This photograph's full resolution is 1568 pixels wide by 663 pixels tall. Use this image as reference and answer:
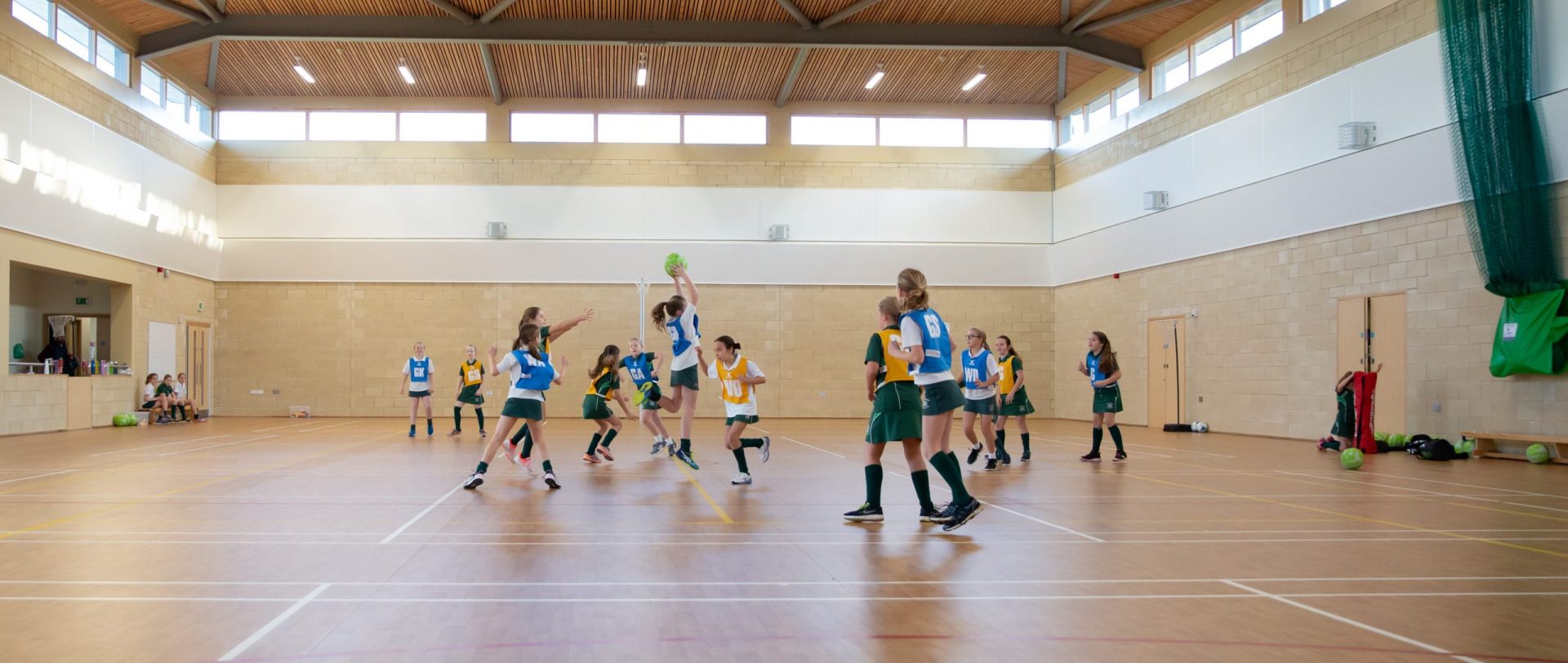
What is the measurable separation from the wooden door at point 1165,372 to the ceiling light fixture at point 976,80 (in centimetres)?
786

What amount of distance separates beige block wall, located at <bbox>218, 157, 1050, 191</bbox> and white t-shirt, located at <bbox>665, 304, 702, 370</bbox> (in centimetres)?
1601

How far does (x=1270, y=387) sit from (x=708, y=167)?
15449 millimetres

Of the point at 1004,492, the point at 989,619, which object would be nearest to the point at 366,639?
the point at 989,619

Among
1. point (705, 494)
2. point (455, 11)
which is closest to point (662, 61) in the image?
point (455, 11)

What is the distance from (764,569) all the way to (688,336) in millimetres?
6678

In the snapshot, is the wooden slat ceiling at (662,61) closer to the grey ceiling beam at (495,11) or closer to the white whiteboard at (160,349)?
the grey ceiling beam at (495,11)

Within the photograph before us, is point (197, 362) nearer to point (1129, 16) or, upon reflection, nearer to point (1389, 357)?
point (1129, 16)

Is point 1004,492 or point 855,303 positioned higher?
point 855,303

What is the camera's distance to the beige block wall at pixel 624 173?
2730cm

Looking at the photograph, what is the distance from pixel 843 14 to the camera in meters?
23.0

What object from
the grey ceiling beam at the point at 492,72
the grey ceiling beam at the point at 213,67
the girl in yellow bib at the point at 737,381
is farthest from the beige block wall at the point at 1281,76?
the grey ceiling beam at the point at 213,67

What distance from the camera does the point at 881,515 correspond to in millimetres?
7719

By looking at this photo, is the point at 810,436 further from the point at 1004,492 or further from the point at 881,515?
the point at 881,515

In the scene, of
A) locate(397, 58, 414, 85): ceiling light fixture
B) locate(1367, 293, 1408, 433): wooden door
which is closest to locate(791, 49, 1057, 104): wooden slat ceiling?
locate(397, 58, 414, 85): ceiling light fixture
